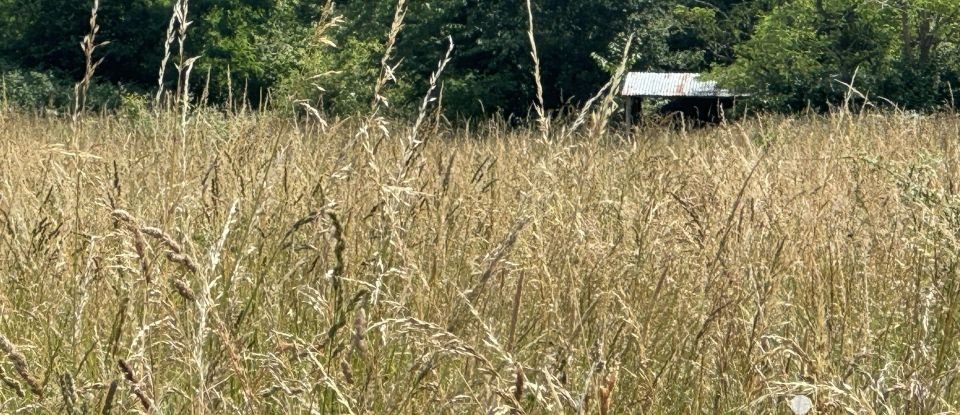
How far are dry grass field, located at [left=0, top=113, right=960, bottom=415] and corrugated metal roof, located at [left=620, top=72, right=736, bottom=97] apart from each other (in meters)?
24.8

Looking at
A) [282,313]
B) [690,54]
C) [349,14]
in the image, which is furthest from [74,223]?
[690,54]

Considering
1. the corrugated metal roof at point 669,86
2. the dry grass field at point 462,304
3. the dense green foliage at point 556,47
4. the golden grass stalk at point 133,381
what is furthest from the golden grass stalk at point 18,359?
the corrugated metal roof at point 669,86

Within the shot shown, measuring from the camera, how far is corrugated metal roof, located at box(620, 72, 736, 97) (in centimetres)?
2739

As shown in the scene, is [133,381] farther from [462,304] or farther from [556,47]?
[556,47]

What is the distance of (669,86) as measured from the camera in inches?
1107

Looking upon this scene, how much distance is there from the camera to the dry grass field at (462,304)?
1574mm

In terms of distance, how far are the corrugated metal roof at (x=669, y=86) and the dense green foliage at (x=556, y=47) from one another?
47cm

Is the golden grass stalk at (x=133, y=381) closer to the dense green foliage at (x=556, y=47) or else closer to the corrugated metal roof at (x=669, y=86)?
the dense green foliage at (x=556, y=47)

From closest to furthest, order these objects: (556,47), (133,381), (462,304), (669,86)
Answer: (133,381), (462,304), (556,47), (669,86)

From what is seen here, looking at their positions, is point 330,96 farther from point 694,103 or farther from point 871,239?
point 871,239

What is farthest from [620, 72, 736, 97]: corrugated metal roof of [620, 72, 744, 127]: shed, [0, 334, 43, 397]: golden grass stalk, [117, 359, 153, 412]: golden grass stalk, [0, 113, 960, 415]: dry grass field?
[117, 359, 153, 412]: golden grass stalk

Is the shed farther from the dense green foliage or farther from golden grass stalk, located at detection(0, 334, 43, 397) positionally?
golden grass stalk, located at detection(0, 334, 43, 397)

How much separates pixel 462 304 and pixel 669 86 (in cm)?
2711

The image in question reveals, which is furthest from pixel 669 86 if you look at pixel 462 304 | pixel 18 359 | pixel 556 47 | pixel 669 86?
pixel 18 359
